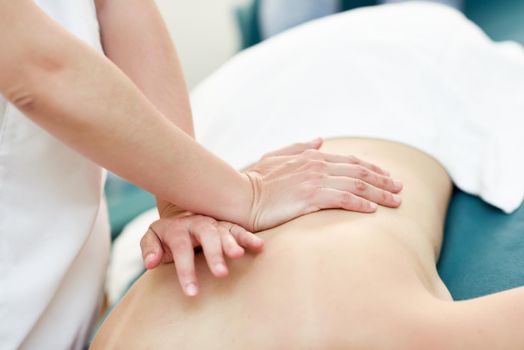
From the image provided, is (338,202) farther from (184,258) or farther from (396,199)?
(184,258)

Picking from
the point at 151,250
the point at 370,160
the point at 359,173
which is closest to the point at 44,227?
the point at 151,250

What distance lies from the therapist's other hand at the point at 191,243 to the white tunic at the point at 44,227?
120 mm

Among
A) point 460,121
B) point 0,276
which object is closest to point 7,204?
point 0,276

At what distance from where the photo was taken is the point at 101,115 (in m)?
0.76

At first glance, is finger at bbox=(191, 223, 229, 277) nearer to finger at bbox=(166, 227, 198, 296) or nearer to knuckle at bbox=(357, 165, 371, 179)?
finger at bbox=(166, 227, 198, 296)

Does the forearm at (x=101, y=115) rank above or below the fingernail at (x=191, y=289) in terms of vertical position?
above

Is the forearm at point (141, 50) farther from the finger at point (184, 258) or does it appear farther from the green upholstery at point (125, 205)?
the green upholstery at point (125, 205)

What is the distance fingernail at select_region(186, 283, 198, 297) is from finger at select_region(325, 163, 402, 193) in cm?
31

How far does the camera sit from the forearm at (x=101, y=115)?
2.30 ft

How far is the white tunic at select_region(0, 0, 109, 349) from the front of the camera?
84 centimetres

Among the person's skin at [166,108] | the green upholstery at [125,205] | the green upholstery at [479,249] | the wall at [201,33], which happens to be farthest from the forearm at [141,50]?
the wall at [201,33]

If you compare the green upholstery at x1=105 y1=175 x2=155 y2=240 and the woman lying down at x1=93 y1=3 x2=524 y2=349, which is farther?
the green upholstery at x1=105 y1=175 x2=155 y2=240

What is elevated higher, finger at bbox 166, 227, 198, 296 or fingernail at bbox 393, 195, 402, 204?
finger at bbox 166, 227, 198, 296

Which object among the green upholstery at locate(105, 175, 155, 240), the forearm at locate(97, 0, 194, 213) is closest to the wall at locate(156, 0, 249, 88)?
the green upholstery at locate(105, 175, 155, 240)
